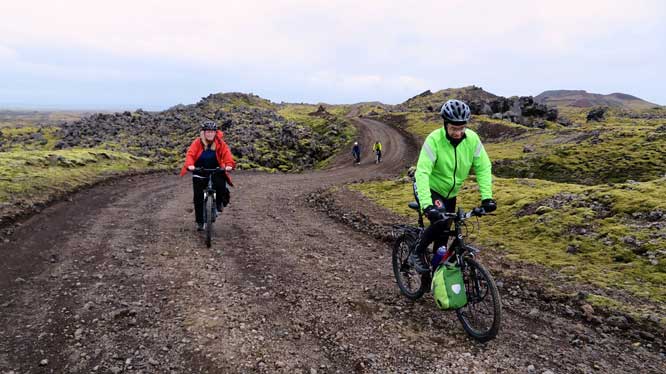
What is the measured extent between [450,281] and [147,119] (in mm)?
58957

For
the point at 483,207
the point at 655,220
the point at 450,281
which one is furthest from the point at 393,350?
the point at 655,220

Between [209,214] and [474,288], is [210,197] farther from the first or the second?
[474,288]

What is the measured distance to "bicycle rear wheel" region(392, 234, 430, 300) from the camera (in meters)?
8.60

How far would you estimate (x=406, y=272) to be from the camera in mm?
9062

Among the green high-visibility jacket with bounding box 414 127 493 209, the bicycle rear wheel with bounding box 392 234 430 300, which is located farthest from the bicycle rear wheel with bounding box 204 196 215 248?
the green high-visibility jacket with bounding box 414 127 493 209

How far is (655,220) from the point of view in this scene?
11.9m

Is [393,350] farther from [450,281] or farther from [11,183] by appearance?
[11,183]

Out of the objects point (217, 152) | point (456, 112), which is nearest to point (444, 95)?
point (217, 152)

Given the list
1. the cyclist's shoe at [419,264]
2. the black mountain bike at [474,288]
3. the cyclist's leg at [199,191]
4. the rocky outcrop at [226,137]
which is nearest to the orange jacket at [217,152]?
the cyclist's leg at [199,191]

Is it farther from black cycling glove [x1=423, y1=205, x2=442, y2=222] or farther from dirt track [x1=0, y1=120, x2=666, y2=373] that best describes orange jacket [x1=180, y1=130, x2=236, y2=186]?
black cycling glove [x1=423, y1=205, x2=442, y2=222]

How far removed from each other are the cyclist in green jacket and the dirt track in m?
2.08

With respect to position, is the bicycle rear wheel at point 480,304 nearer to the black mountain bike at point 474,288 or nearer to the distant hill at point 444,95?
the black mountain bike at point 474,288

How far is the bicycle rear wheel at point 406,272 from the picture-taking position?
860 cm

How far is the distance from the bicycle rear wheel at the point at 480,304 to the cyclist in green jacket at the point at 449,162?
985 mm
